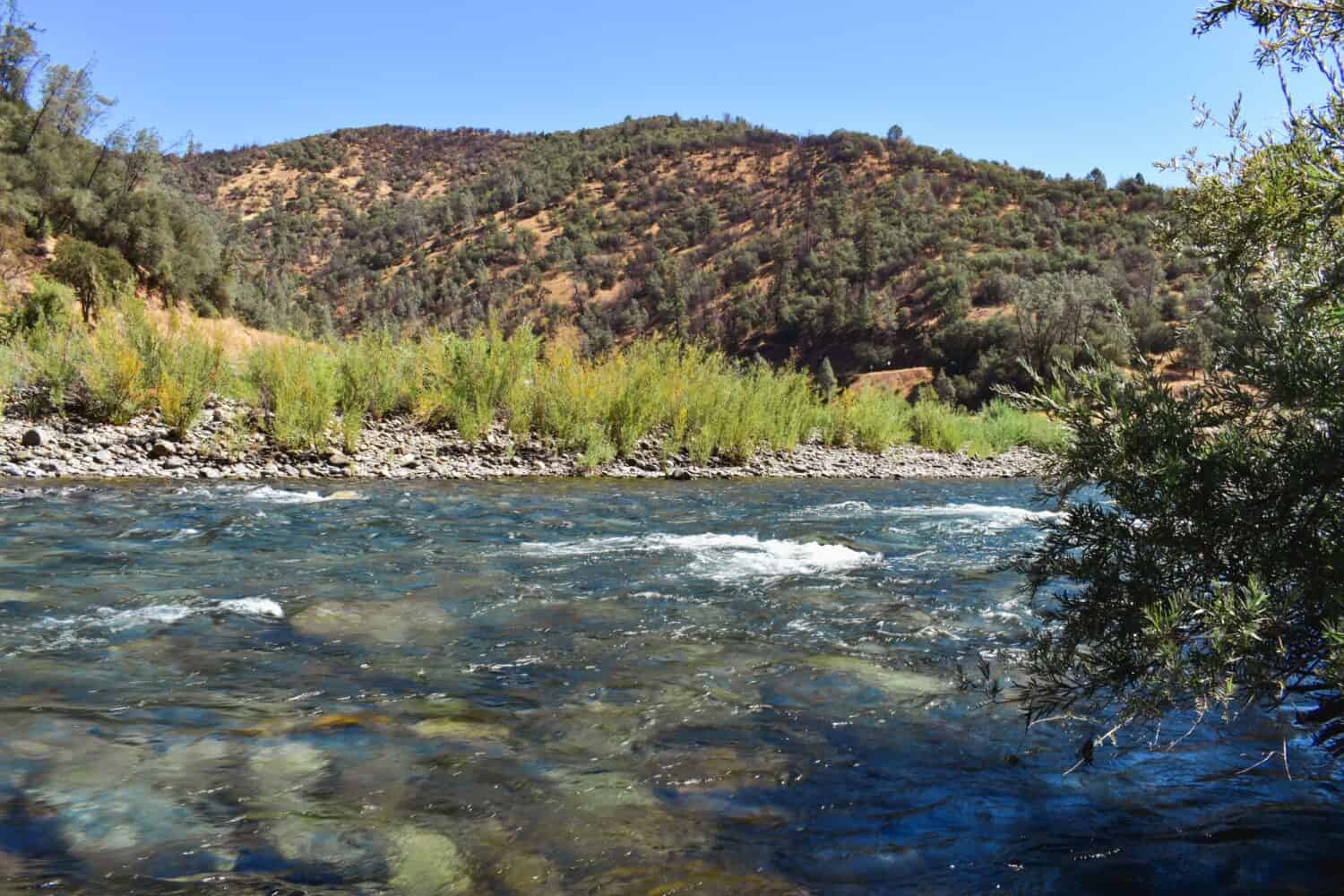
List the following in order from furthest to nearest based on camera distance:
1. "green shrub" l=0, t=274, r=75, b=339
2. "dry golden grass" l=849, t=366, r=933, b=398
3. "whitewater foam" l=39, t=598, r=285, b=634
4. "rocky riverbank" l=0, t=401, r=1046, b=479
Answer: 1. "dry golden grass" l=849, t=366, r=933, b=398
2. "green shrub" l=0, t=274, r=75, b=339
3. "rocky riverbank" l=0, t=401, r=1046, b=479
4. "whitewater foam" l=39, t=598, r=285, b=634

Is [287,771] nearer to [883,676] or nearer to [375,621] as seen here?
[375,621]

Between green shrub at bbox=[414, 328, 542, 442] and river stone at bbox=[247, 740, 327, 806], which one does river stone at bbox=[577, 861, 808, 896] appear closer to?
river stone at bbox=[247, 740, 327, 806]

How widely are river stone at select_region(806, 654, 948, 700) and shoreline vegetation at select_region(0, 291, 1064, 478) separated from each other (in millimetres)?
8194

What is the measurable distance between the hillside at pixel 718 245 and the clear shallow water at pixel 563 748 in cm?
2703

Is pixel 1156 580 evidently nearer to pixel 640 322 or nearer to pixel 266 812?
pixel 266 812

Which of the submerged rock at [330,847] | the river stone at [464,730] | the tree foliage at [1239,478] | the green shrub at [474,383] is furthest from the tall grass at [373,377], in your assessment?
the tree foliage at [1239,478]

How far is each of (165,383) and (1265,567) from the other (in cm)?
1110

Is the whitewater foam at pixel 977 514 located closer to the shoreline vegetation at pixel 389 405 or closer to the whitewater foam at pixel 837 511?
the whitewater foam at pixel 837 511

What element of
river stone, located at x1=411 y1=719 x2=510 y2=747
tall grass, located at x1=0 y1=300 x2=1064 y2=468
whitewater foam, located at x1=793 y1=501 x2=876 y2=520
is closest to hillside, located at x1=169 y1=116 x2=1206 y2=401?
tall grass, located at x1=0 y1=300 x2=1064 y2=468

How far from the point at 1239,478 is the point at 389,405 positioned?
11803 mm

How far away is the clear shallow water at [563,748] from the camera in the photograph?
223 centimetres

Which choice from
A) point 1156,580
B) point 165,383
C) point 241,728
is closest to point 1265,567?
point 1156,580

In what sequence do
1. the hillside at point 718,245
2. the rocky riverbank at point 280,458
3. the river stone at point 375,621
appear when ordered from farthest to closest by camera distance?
the hillside at point 718,245 → the rocky riverbank at point 280,458 → the river stone at point 375,621

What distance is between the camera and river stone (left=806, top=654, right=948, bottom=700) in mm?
3568
